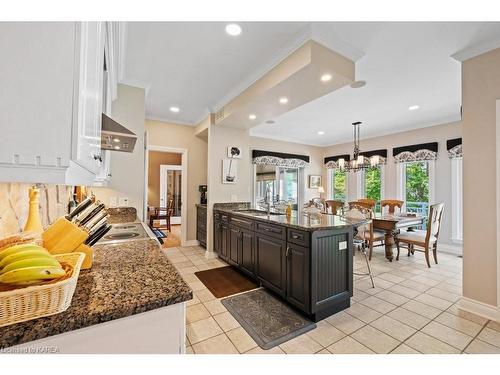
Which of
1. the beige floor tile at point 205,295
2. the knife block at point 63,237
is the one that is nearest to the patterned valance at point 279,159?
the beige floor tile at point 205,295

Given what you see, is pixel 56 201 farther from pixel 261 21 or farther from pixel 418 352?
pixel 418 352

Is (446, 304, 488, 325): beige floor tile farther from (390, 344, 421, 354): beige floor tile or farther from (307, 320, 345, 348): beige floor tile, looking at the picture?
(307, 320, 345, 348): beige floor tile

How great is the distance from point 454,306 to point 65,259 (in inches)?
136

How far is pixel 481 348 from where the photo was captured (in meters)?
1.74

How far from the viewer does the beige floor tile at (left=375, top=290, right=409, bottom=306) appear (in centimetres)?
245

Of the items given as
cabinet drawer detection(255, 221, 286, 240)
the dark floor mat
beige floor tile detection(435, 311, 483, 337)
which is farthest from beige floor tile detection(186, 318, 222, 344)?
beige floor tile detection(435, 311, 483, 337)

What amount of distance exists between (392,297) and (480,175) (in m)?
1.59

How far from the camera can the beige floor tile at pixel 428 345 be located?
1696mm

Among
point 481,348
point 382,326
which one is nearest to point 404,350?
point 382,326

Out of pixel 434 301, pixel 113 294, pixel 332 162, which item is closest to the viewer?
pixel 113 294

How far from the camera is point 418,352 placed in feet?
5.52

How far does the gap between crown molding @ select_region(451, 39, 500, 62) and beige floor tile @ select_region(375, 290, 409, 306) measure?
270 centimetres

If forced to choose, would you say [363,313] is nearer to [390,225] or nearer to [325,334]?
[325,334]
